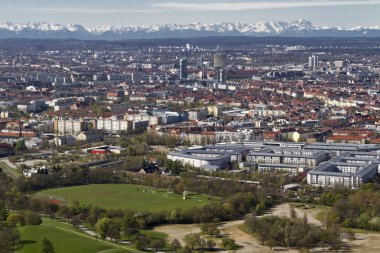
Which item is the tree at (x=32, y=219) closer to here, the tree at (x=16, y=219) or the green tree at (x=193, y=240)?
the tree at (x=16, y=219)

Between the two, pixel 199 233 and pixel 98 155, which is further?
pixel 98 155

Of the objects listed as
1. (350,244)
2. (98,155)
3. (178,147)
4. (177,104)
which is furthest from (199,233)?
(177,104)

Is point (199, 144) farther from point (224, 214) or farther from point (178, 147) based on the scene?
point (224, 214)

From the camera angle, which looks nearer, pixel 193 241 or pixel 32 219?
pixel 193 241

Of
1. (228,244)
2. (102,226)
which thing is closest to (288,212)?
(228,244)

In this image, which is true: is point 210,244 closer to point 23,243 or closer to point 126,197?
point 23,243

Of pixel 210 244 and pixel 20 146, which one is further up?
pixel 210 244

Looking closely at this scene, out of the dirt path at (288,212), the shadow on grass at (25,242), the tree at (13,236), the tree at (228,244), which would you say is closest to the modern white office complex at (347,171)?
the dirt path at (288,212)

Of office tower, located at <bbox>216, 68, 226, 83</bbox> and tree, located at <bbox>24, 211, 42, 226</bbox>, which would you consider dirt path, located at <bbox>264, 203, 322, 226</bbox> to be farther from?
office tower, located at <bbox>216, 68, 226, 83</bbox>
